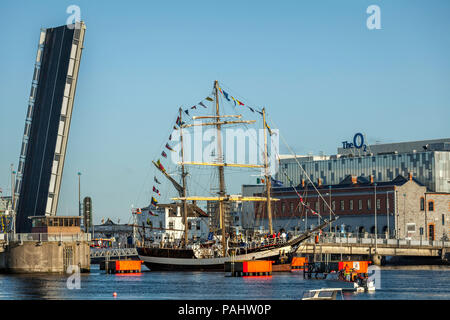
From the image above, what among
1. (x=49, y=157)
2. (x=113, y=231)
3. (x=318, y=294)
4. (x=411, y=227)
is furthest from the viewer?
(x=113, y=231)

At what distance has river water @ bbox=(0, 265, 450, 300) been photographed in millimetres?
60906

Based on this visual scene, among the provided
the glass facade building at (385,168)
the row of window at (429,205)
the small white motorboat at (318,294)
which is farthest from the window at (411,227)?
the small white motorboat at (318,294)

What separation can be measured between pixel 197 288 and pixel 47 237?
2414cm

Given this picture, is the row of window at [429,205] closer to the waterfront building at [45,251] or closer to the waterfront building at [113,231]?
the waterfront building at [113,231]

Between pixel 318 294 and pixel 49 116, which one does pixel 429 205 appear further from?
pixel 318 294

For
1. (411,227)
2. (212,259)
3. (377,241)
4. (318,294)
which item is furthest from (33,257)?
(411,227)

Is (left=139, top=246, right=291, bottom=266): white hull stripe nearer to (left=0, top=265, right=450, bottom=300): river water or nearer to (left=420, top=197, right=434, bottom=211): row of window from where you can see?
(left=0, top=265, right=450, bottom=300): river water

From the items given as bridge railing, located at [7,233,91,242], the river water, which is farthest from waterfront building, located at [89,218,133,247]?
the river water

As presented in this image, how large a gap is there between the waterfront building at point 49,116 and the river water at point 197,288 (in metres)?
18.0

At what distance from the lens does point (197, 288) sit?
7100cm

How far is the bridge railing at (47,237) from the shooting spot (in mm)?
89000

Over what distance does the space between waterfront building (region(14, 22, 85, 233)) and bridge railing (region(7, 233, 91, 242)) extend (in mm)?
11901
